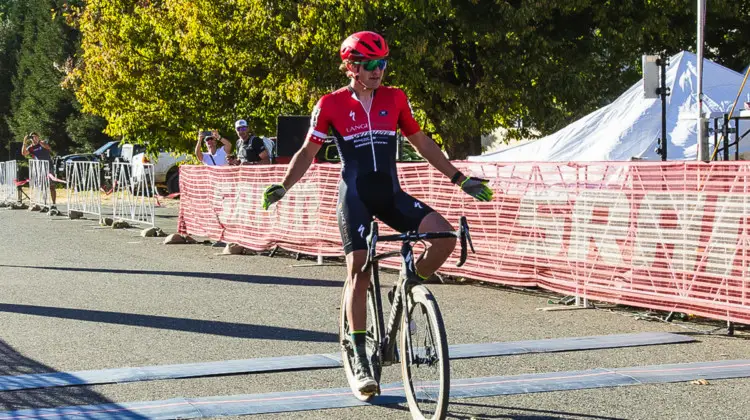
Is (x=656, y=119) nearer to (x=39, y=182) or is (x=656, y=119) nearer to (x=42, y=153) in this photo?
(x=42, y=153)

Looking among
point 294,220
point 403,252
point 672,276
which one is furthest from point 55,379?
point 294,220

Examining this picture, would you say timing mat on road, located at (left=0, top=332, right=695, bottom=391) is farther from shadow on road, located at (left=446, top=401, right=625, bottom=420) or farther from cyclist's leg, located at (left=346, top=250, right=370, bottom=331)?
shadow on road, located at (left=446, top=401, right=625, bottom=420)

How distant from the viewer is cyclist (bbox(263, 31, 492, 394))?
6.29 meters

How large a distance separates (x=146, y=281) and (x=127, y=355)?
5158 mm

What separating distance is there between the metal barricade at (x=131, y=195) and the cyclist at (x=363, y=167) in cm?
1621

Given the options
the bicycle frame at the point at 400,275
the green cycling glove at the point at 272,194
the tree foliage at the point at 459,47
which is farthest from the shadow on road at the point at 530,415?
the tree foliage at the point at 459,47

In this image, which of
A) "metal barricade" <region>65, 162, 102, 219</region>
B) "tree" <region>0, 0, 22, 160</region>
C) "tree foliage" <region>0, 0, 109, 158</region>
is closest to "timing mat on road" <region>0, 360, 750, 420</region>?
"metal barricade" <region>65, 162, 102, 219</region>

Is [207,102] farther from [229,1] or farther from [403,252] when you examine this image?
[403,252]

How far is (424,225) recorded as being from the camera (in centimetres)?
612

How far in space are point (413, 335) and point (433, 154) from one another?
113 cm

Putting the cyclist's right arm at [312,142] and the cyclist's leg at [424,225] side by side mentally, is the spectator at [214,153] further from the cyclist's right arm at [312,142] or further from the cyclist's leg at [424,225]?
the cyclist's leg at [424,225]

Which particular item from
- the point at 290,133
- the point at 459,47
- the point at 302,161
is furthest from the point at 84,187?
the point at 302,161

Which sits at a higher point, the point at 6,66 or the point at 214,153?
the point at 6,66

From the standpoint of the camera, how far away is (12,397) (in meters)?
6.84
